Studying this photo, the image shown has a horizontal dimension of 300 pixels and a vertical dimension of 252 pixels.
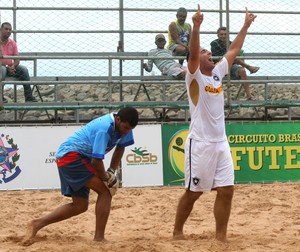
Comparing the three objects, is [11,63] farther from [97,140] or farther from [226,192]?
[226,192]

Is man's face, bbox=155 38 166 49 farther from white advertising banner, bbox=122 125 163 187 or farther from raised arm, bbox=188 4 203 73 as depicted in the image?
raised arm, bbox=188 4 203 73

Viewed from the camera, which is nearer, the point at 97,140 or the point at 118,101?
the point at 97,140

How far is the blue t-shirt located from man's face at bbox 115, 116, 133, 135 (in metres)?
0.05

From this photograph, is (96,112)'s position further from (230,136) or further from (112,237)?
(112,237)

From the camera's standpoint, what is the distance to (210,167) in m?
7.30

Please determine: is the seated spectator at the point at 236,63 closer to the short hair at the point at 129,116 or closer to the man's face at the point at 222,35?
the man's face at the point at 222,35

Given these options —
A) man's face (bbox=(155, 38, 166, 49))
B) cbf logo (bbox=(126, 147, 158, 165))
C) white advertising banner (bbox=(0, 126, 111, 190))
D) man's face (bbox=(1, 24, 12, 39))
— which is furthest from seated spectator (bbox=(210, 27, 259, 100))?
man's face (bbox=(1, 24, 12, 39))

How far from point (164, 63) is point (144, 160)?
231 centimetres

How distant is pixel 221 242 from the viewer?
7195 millimetres

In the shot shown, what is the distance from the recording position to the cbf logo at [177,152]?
12242mm

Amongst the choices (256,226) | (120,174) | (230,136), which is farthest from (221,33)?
(256,226)

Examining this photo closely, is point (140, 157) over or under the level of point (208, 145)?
under

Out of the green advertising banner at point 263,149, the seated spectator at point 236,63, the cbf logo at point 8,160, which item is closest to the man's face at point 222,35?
the seated spectator at point 236,63

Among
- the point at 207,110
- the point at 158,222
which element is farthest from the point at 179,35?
the point at 207,110
